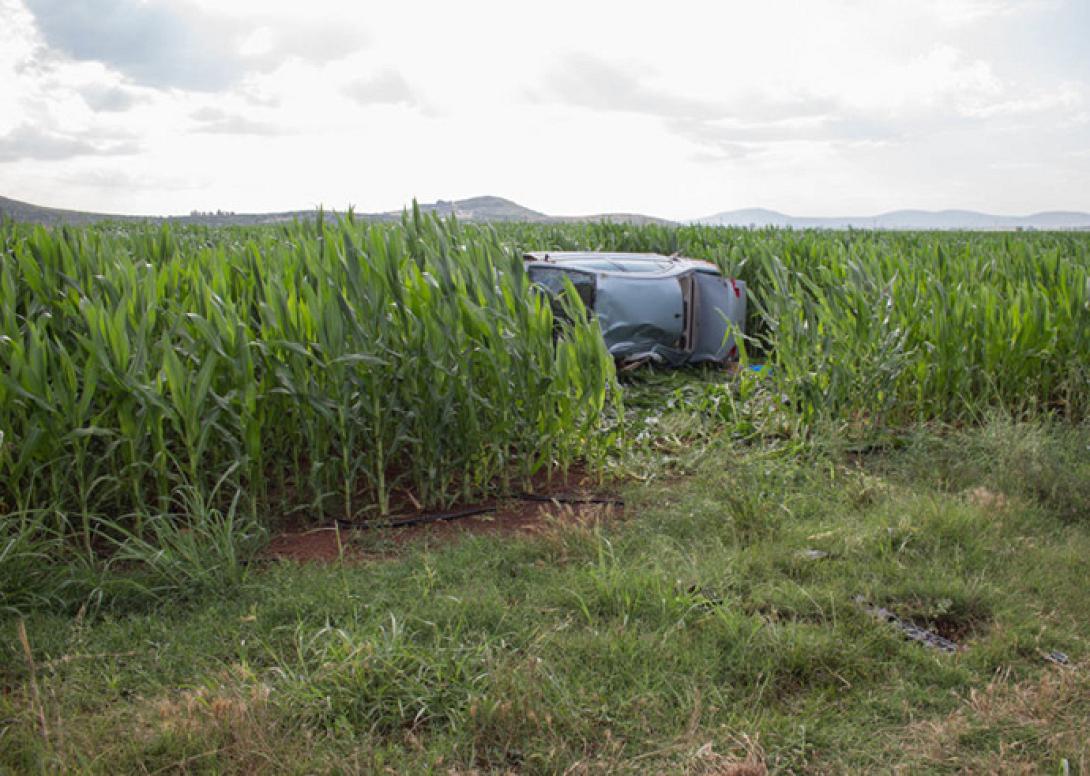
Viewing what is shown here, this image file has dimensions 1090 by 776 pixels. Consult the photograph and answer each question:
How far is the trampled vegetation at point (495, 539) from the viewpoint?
2.81m

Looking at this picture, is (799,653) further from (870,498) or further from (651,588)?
(870,498)

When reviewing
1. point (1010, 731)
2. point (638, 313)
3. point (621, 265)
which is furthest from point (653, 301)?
Result: point (1010, 731)

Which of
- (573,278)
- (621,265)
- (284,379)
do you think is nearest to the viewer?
(284,379)

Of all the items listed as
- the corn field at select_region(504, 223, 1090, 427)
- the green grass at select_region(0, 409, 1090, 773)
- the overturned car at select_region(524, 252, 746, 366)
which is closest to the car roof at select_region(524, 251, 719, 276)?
the overturned car at select_region(524, 252, 746, 366)

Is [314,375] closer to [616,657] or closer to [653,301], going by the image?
[616,657]

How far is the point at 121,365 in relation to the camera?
4.07 m

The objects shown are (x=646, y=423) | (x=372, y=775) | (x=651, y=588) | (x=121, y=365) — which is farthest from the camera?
(x=646, y=423)

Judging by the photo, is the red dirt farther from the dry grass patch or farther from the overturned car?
the overturned car

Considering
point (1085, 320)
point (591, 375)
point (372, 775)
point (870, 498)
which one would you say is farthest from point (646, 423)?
point (372, 775)

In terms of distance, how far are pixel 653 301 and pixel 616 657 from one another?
18.7 feet

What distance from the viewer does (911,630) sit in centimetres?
347

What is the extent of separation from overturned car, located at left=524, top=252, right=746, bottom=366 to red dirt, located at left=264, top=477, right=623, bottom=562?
3482 millimetres

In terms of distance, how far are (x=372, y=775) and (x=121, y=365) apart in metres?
2.47

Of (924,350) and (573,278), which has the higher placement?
(573,278)
